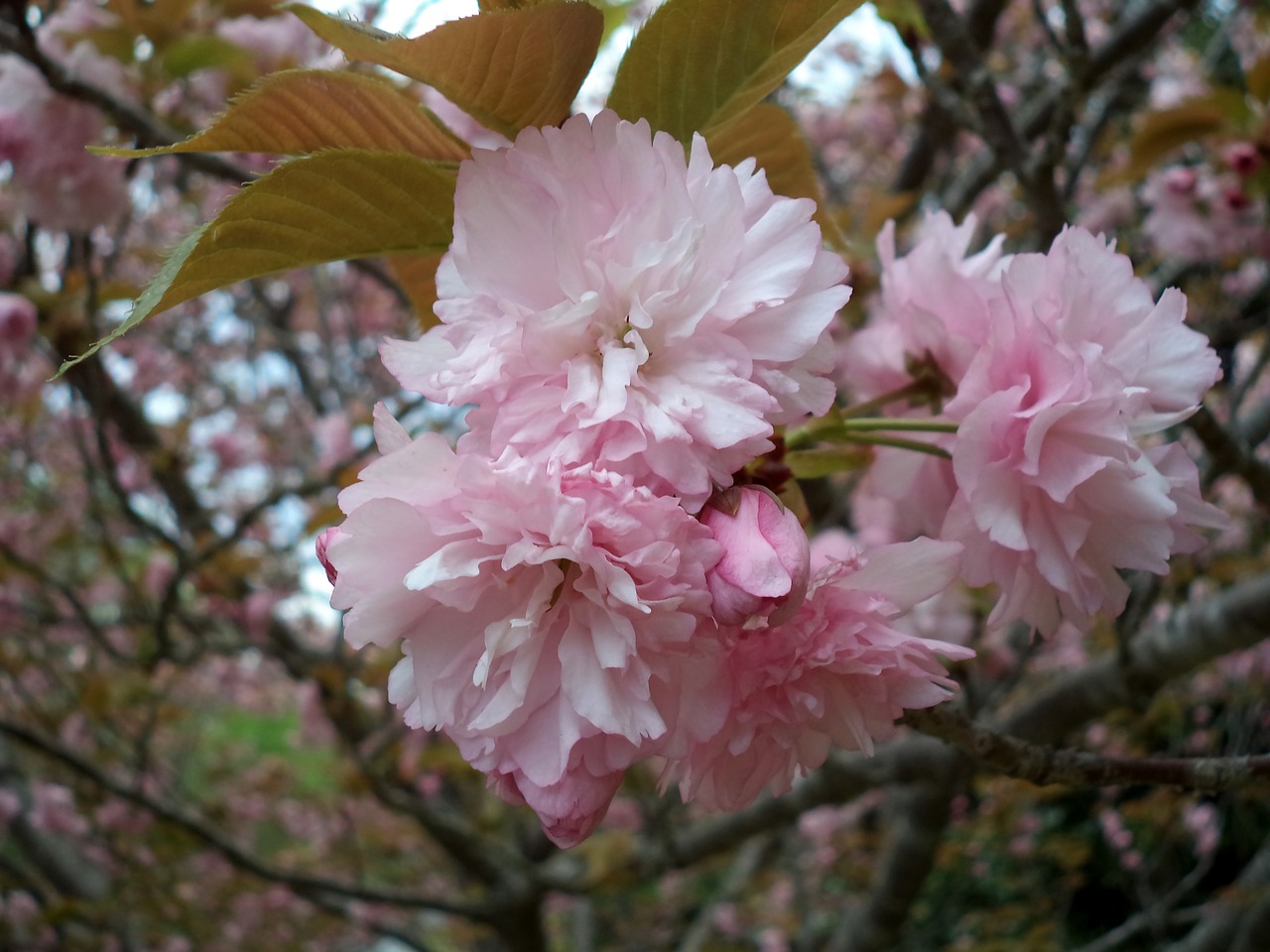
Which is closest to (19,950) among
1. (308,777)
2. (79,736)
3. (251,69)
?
(79,736)

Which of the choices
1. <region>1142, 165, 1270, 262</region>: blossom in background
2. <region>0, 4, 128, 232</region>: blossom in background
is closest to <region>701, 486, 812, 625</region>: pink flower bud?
<region>0, 4, 128, 232</region>: blossom in background

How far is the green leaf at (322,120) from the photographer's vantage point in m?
0.56

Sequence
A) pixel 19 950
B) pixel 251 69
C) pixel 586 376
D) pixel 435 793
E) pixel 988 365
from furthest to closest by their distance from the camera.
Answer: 1. pixel 435 793
2. pixel 19 950
3. pixel 251 69
4. pixel 988 365
5. pixel 586 376

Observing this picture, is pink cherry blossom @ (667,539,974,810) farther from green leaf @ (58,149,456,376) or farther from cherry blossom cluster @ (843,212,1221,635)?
green leaf @ (58,149,456,376)

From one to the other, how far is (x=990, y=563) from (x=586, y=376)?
32cm

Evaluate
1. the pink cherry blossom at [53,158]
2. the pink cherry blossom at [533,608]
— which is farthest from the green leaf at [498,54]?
the pink cherry blossom at [53,158]

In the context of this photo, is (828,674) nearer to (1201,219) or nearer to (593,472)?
(593,472)

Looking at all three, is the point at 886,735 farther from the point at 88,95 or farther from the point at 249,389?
the point at 249,389

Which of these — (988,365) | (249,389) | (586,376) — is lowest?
(988,365)

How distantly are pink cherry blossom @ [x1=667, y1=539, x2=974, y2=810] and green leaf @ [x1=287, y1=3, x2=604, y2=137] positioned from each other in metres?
0.34

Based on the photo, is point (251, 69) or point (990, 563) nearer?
point (990, 563)

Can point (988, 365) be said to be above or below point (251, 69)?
below

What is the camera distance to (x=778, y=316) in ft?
1.72

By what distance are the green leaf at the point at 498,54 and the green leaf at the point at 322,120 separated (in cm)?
3
